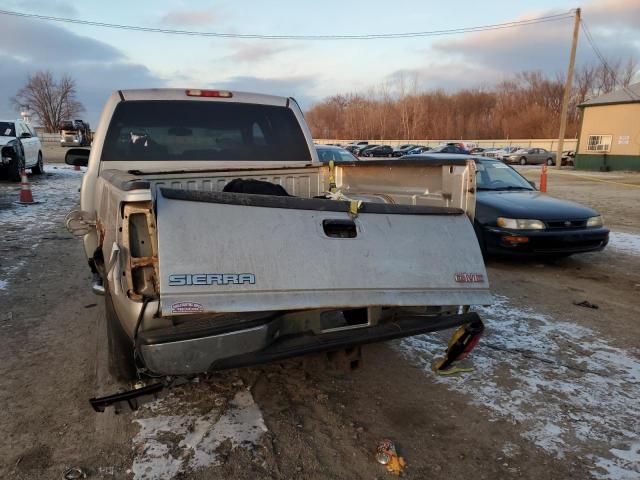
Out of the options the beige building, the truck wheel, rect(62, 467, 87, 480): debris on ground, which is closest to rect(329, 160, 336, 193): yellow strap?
the truck wheel

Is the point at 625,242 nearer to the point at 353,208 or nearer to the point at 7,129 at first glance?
the point at 353,208

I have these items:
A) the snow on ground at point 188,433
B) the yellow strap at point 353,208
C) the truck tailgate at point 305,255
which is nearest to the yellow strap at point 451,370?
the truck tailgate at point 305,255

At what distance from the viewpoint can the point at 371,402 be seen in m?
3.28

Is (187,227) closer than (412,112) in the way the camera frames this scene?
Yes

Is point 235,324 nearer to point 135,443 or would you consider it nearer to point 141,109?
point 135,443

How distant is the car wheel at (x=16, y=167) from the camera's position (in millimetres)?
15305

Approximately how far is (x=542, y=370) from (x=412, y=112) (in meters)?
89.5

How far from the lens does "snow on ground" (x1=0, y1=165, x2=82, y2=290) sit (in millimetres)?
6904

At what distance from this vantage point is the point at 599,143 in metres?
32.4

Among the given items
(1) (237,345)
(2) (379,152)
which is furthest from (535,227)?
(2) (379,152)

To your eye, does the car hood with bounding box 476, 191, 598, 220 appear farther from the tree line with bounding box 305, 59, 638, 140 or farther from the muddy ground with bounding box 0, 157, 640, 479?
the tree line with bounding box 305, 59, 638, 140

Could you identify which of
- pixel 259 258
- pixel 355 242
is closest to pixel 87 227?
pixel 259 258

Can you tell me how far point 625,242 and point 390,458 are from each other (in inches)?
314

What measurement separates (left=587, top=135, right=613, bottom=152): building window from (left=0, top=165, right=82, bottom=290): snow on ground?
3099 centimetres
